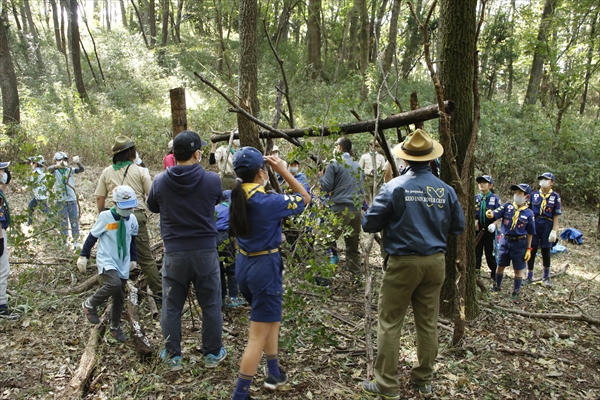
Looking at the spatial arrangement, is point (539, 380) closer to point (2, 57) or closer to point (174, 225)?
point (174, 225)

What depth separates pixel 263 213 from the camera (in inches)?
129

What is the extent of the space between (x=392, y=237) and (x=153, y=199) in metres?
2.10

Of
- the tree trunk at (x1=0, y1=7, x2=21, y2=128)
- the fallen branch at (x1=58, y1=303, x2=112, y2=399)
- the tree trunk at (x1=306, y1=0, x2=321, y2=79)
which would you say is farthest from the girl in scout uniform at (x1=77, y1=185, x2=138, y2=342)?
the tree trunk at (x1=306, y1=0, x2=321, y2=79)

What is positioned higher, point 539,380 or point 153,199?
point 153,199

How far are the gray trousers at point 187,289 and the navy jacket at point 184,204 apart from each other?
97mm

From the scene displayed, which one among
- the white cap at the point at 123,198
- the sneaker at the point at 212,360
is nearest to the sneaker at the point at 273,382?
the sneaker at the point at 212,360

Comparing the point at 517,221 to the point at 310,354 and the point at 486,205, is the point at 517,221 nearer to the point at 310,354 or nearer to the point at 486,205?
the point at 486,205

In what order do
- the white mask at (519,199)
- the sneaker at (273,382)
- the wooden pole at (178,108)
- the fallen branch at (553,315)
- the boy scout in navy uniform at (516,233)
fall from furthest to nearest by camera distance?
the white mask at (519,199), the boy scout in navy uniform at (516,233), the wooden pole at (178,108), the fallen branch at (553,315), the sneaker at (273,382)

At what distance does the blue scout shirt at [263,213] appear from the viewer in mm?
3266

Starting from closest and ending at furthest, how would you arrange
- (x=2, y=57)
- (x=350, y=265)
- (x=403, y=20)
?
(x=350, y=265) → (x=2, y=57) → (x=403, y=20)

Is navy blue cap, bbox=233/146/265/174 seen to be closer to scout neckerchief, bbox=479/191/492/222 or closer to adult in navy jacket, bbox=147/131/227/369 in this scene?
adult in navy jacket, bbox=147/131/227/369

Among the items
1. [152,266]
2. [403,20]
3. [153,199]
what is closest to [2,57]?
[152,266]

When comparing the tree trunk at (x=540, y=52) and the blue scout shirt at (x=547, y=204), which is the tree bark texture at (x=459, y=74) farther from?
the tree trunk at (x=540, y=52)

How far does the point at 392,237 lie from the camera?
3457 mm
